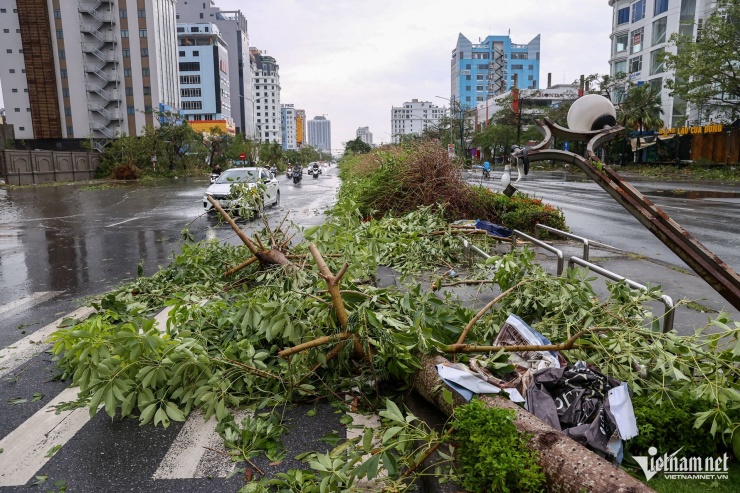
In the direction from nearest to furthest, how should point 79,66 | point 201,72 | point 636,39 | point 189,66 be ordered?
point 636,39 < point 79,66 < point 201,72 < point 189,66

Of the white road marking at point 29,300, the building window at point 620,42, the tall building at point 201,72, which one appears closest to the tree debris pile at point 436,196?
the white road marking at point 29,300

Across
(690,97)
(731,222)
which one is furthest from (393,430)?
(690,97)

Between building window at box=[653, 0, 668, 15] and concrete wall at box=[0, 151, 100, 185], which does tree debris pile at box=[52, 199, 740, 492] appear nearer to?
concrete wall at box=[0, 151, 100, 185]

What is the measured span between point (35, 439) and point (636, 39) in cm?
7313

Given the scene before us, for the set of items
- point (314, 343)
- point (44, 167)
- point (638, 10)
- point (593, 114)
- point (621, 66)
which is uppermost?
point (638, 10)

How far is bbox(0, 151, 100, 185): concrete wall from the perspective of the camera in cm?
3916

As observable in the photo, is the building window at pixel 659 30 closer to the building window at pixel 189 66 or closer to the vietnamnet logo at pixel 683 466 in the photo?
the vietnamnet logo at pixel 683 466

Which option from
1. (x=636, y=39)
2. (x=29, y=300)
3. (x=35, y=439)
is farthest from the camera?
(x=636, y=39)

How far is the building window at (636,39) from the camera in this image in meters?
62.7

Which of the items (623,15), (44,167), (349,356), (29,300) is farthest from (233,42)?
(349,356)

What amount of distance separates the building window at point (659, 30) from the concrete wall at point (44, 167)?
2316 inches

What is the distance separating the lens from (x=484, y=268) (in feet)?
18.5

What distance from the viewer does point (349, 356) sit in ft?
14.1

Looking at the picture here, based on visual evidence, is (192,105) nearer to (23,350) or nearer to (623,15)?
(623,15)
